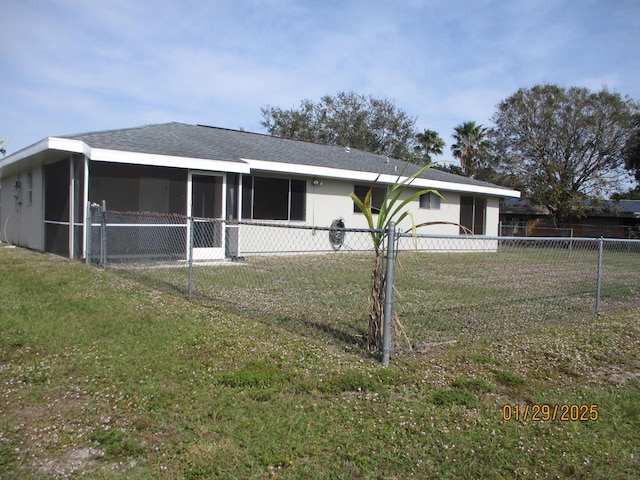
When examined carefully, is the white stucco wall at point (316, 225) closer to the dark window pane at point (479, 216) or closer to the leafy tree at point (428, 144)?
the dark window pane at point (479, 216)

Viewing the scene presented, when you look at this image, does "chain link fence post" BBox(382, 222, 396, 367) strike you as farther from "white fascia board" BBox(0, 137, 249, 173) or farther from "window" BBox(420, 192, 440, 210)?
"window" BBox(420, 192, 440, 210)

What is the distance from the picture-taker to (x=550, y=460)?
9.05 ft

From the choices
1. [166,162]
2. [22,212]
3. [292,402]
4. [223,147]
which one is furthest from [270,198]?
[292,402]

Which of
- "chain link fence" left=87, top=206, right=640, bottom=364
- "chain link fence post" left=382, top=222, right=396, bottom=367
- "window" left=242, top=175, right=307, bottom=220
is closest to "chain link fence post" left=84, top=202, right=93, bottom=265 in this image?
"chain link fence" left=87, top=206, right=640, bottom=364

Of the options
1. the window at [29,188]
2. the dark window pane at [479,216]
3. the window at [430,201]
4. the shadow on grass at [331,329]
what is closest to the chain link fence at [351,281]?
the shadow on grass at [331,329]

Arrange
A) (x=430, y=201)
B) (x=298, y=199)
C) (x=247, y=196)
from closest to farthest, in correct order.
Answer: (x=247, y=196)
(x=298, y=199)
(x=430, y=201)

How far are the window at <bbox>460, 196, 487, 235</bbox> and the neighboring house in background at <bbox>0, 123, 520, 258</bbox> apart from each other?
470mm

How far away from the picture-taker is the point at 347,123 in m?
38.8

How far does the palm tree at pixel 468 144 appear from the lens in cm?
3747

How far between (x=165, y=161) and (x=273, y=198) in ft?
12.3

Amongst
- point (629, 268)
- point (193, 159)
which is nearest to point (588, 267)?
point (629, 268)

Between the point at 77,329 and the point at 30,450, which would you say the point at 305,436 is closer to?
the point at 30,450

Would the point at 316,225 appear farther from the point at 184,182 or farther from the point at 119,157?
the point at 119,157

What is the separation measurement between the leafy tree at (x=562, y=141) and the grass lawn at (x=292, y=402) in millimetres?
26269
